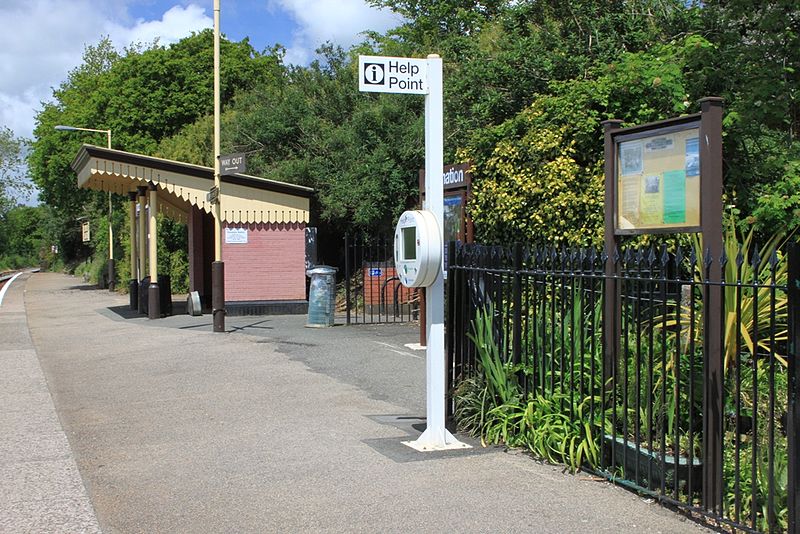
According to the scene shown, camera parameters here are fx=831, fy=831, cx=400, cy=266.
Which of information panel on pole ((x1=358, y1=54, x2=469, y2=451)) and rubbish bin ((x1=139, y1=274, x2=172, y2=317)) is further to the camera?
rubbish bin ((x1=139, y1=274, x2=172, y2=317))

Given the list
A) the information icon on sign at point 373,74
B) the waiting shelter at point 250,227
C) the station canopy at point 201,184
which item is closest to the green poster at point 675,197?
the information icon on sign at point 373,74

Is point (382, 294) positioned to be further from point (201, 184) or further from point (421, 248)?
point (421, 248)

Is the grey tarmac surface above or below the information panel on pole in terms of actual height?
below

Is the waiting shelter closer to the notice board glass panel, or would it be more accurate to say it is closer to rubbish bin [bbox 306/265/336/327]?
rubbish bin [bbox 306/265/336/327]

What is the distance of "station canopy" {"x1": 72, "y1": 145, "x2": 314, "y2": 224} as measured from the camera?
18.5 metres

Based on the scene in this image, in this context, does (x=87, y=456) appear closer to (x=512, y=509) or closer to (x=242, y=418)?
(x=242, y=418)

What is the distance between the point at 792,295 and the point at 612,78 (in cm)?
766

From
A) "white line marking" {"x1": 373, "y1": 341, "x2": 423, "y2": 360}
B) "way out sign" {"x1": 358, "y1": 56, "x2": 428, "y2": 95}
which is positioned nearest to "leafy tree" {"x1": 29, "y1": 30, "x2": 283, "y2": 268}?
"white line marking" {"x1": 373, "y1": 341, "x2": 423, "y2": 360}

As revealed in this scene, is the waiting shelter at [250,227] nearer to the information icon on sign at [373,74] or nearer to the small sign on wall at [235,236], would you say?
the small sign on wall at [235,236]

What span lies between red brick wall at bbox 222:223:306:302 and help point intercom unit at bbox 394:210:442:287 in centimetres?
1325

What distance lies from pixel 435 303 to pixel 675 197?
211cm

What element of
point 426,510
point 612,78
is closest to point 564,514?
point 426,510

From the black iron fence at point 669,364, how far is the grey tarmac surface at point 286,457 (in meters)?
0.33

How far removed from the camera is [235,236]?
1975 cm
